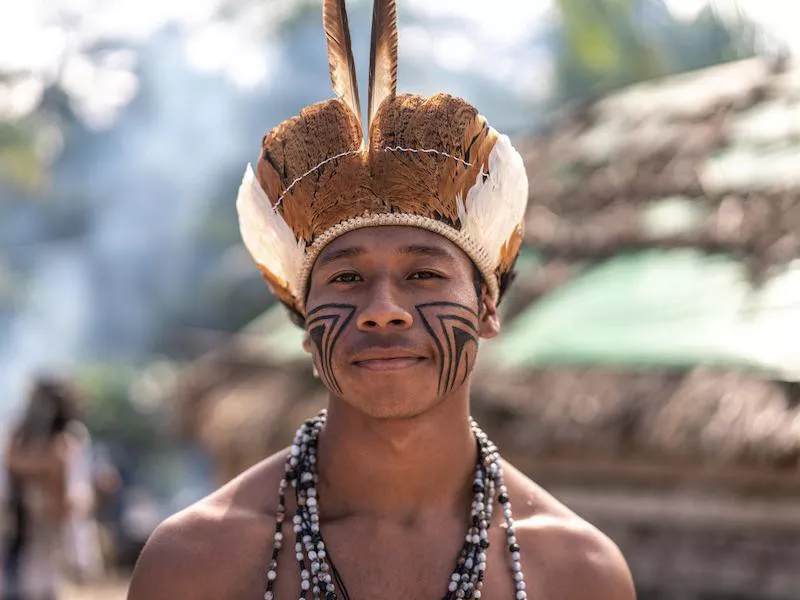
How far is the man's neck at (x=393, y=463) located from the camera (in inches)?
98.3

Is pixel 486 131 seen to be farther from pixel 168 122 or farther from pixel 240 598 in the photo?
pixel 168 122

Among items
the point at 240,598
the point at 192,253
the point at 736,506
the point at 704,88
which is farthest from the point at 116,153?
the point at 240,598

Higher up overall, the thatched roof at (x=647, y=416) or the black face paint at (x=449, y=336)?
the thatched roof at (x=647, y=416)

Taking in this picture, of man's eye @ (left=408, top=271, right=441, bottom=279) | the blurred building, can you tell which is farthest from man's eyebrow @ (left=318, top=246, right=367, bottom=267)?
the blurred building

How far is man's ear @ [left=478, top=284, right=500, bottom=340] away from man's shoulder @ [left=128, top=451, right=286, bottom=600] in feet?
1.74

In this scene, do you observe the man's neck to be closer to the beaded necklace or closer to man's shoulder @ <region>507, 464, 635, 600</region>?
the beaded necklace

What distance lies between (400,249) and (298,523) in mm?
573

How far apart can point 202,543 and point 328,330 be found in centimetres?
48

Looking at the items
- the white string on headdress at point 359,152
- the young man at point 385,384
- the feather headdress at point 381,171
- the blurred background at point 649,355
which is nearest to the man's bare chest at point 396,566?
the young man at point 385,384

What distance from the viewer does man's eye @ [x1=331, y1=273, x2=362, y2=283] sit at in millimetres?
2422

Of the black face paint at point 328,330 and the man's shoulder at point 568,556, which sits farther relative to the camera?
the man's shoulder at point 568,556

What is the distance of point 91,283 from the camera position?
3588 centimetres

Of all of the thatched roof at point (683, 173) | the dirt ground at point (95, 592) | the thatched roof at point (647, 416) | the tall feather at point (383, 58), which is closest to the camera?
the tall feather at point (383, 58)

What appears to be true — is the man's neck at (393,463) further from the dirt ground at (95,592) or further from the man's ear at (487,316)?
the dirt ground at (95,592)
